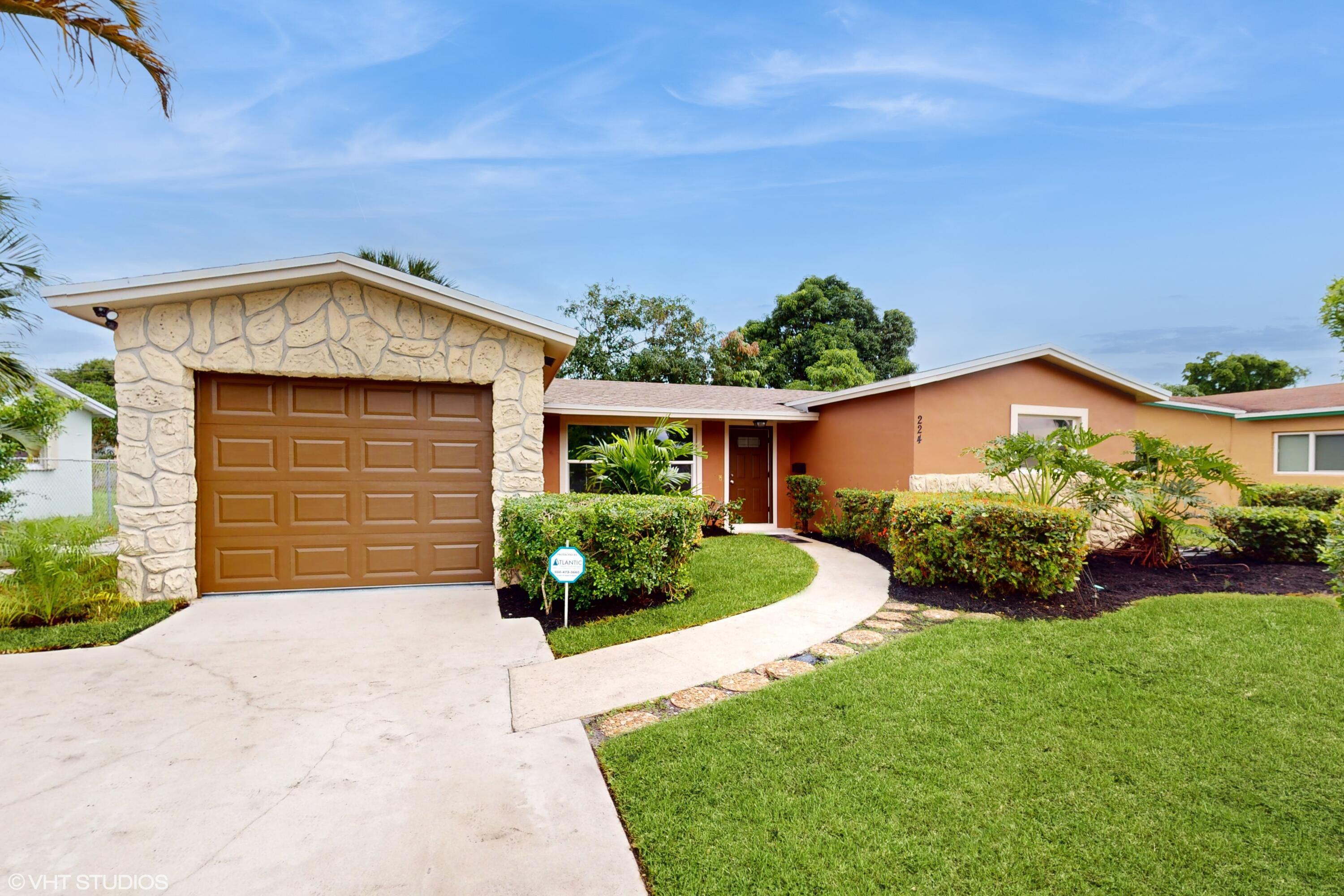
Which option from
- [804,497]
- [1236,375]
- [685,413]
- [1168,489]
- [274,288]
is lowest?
[804,497]

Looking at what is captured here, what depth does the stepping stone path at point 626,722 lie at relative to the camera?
3.25 meters

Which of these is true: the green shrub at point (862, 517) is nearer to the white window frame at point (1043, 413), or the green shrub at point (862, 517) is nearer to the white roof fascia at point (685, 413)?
the white roof fascia at point (685, 413)

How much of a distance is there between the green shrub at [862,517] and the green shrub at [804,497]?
626 millimetres

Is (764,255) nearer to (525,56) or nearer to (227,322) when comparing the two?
(525,56)

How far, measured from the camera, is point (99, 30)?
4.32 meters

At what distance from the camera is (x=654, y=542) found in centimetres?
566

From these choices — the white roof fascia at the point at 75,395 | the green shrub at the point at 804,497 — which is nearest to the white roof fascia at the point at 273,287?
the white roof fascia at the point at 75,395

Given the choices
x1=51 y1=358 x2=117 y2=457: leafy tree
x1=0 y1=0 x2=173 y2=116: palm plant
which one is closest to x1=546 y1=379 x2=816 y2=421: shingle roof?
x1=0 y1=0 x2=173 y2=116: palm plant

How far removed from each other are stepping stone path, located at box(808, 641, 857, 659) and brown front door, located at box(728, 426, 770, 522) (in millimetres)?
7635

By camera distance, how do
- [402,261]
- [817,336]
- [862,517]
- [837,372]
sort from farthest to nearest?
[817,336], [837,372], [402,261], [862,517]

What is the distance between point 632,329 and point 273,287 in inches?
710

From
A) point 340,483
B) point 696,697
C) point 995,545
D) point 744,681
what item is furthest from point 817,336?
point 696,697

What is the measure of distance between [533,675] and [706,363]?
20856 mm

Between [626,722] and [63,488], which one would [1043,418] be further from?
[63,488]
